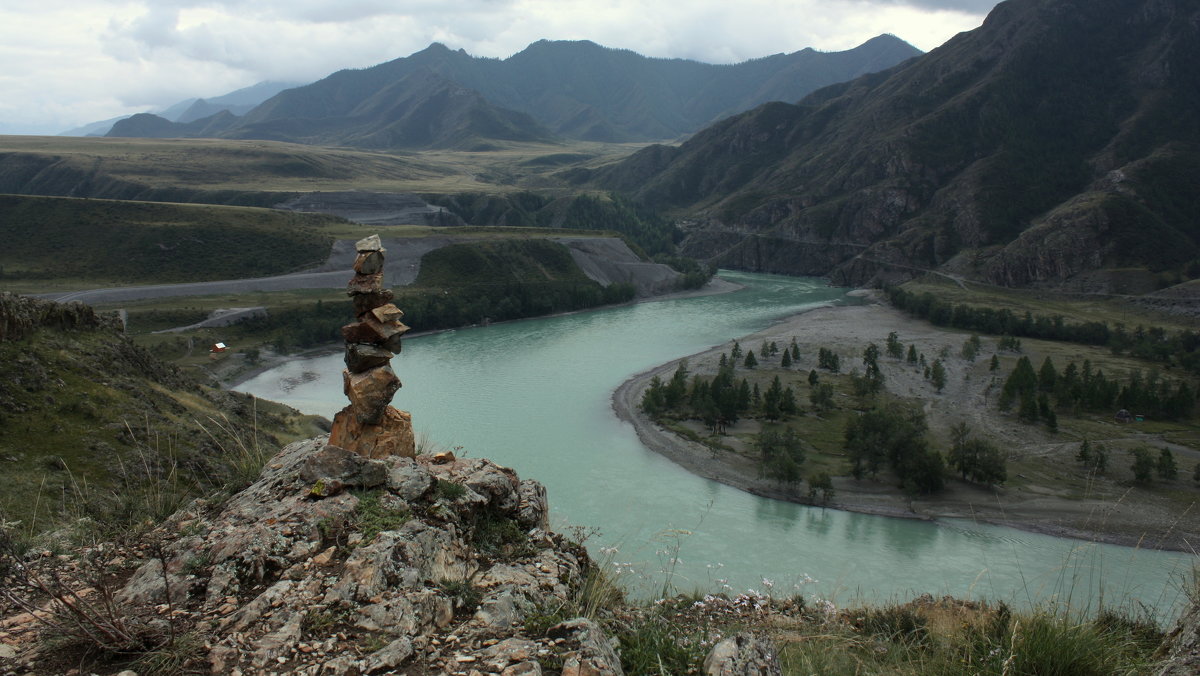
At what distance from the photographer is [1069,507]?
28484mm

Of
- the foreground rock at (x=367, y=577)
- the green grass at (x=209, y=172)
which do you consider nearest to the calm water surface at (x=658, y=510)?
the foreground rock at (x=367, y=577)

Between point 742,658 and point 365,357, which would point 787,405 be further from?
point 742,658

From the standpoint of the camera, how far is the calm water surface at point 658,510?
2039 cm

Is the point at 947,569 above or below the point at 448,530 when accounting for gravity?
below

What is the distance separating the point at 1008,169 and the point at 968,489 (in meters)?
93.2

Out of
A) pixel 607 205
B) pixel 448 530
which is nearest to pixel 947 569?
pixel 448 530

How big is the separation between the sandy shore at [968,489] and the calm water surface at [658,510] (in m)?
0.90

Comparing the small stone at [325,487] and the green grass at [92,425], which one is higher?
the small stone at [325,487]

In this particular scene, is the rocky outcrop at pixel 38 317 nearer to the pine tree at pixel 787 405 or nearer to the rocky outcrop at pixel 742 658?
the rocky outcrop at pixel 742 658

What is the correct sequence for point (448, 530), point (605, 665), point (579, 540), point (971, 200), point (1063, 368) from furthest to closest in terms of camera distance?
point (971, 200) → point (1063, 368) → point (579, 540) → point (448, 530) → point (605, 665)

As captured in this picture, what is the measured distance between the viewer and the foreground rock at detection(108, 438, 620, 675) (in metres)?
4.76

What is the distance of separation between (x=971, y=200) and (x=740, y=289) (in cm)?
3866

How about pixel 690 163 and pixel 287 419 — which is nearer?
pixel 287 419

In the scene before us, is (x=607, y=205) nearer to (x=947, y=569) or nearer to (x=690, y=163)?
(x=690, y=163)
